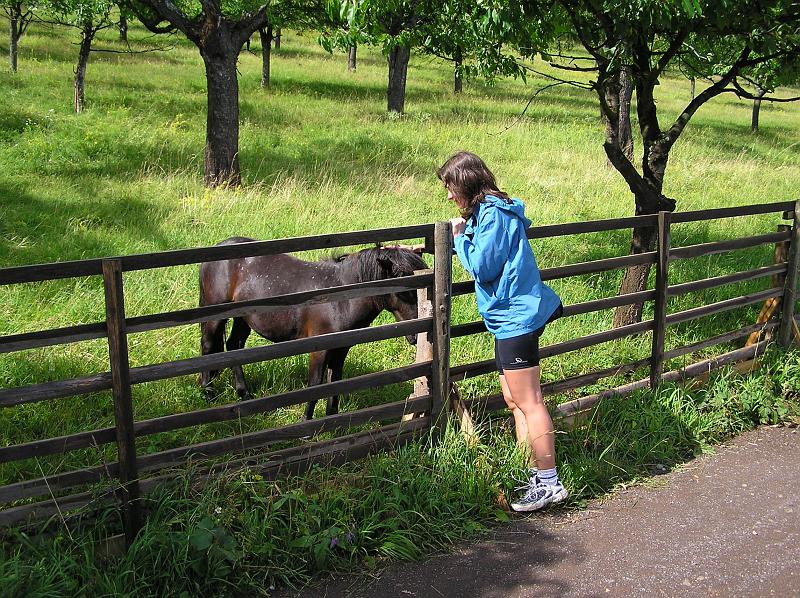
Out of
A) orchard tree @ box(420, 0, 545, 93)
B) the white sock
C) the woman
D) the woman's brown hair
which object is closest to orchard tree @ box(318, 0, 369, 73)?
orchard tree @ box(420, 0, 545, 93)

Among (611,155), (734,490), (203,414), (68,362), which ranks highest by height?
(611,155)

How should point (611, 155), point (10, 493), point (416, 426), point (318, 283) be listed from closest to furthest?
point (10, 493) < point (416, 426) < point (318, 283) < point (611, 155)

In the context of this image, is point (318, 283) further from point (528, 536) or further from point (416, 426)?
point (528, 536)


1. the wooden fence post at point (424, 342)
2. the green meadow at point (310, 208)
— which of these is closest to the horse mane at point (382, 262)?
the wooden fence post at point (424, 342)

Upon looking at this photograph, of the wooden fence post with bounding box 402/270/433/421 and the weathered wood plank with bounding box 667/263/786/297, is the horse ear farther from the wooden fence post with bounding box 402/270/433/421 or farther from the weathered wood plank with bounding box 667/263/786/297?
the weathered wood plank with bounding box 667/263/786/297

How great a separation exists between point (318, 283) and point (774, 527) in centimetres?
355

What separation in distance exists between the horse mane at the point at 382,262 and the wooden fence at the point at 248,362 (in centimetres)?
39

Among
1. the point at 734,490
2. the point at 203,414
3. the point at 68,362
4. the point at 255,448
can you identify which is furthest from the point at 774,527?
the point at 68,362

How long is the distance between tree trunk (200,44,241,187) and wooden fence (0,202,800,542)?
8.34 metres

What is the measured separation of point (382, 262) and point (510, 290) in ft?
3.67

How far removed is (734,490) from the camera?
5066 millimetres

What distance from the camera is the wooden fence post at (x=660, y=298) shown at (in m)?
5.96

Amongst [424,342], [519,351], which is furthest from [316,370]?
[519,351]

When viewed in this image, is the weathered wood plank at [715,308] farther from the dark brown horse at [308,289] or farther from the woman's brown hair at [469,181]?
the woman's brown hair at [469,181]
